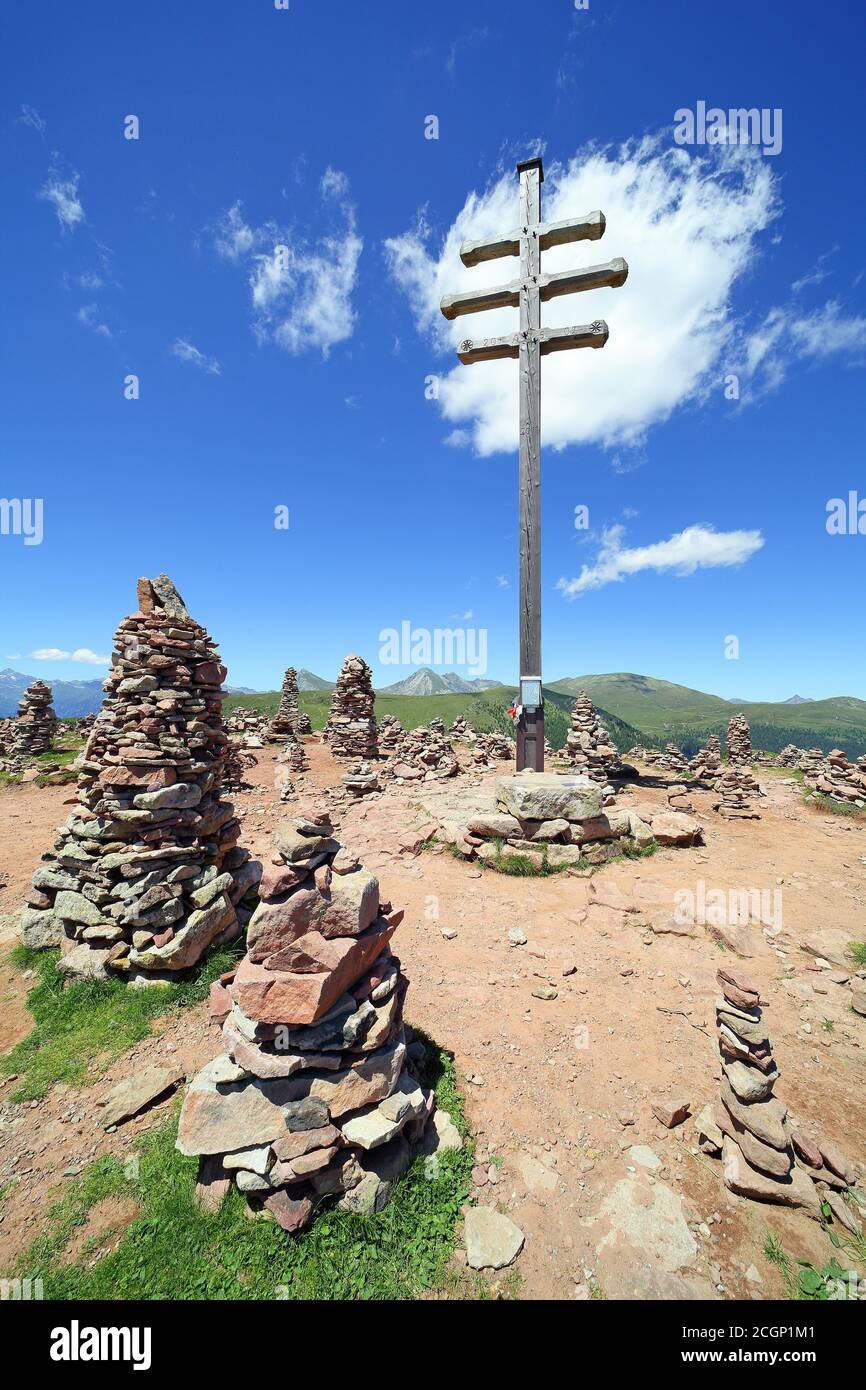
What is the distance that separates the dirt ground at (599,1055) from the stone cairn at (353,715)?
16606 mm

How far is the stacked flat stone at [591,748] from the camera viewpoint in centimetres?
1961

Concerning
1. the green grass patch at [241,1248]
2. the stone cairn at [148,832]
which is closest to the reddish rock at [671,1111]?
the green grass patch at [241,1248]

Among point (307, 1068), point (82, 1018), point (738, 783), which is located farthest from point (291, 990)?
point (738, 783)

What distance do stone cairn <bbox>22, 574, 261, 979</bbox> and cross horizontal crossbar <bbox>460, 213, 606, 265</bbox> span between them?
427 inches

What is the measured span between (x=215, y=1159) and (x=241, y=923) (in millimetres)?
4062

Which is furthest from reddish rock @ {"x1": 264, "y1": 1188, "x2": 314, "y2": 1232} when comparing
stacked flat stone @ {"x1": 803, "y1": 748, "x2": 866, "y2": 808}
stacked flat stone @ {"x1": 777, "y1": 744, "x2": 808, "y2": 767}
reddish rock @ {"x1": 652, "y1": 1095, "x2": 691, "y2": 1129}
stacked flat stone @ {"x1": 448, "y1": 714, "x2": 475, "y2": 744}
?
stacked flat stone @ {"x1": 777, "y1": 744, "x2": 808, "y2": 767}

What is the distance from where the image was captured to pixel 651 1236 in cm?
358

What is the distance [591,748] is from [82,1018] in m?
18.1

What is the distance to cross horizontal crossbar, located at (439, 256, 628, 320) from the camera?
34.3 ft

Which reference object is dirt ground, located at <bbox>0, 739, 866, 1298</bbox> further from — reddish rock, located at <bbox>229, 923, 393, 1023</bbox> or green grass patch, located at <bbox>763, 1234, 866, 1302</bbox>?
reddish rock, located at <bbox>229, 923, 393, 1023</bbox>

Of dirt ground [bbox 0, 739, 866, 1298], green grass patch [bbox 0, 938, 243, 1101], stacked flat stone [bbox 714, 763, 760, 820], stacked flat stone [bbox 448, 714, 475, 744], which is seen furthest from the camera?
stacked flat stone [bbox 448, 714, 475, 744]

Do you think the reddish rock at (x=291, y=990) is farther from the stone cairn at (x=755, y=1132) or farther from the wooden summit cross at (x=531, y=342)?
the wooden summit cross at (x=531, y=342)
